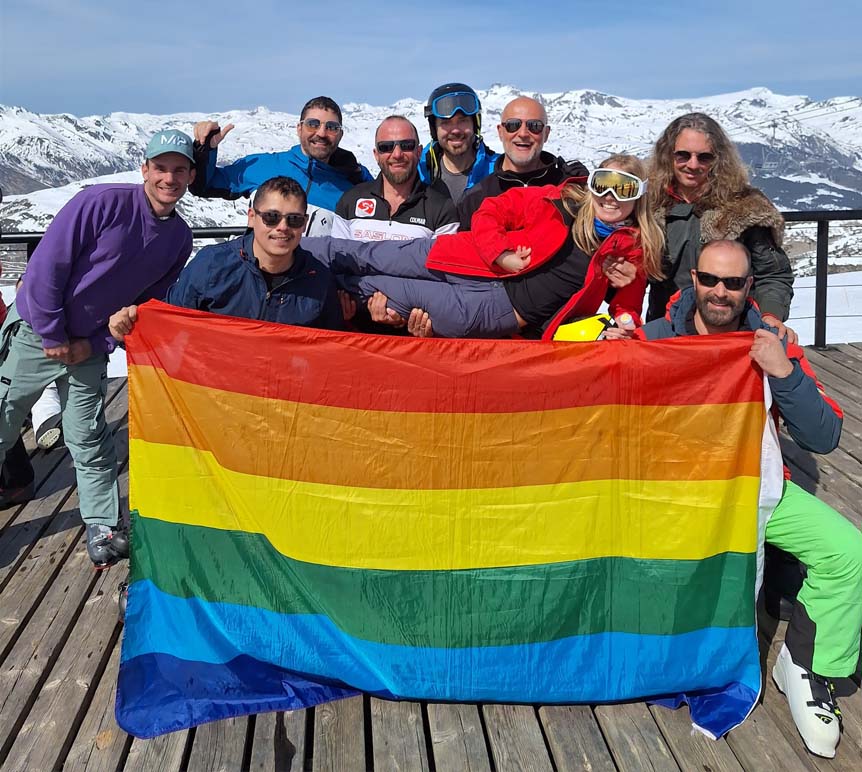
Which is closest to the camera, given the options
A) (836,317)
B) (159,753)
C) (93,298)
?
(159,753)

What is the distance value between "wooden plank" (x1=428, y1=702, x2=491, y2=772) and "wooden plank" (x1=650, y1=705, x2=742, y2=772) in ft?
2.00

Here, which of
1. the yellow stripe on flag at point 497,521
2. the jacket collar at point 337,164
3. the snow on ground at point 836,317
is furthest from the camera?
the snow on ground at point 836,317

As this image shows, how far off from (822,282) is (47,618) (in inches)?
242

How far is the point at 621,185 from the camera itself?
10.4ft

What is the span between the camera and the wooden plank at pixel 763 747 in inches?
98.0

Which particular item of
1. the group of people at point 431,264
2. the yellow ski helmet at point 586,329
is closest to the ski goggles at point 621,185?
the group of people at point 431,264

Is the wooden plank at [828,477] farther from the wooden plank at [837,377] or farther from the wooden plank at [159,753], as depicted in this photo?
the wooden plank at [159,753]

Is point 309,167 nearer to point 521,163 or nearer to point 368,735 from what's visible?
point 521,163

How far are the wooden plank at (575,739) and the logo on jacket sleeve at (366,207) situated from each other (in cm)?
246

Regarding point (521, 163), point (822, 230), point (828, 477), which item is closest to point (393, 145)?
point (521, 163)

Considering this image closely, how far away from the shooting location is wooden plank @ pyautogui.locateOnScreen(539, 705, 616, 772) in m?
2.51

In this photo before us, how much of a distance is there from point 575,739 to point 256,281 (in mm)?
1995

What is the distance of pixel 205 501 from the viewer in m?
2.86

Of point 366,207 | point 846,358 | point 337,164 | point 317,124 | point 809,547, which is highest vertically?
point 317,124
